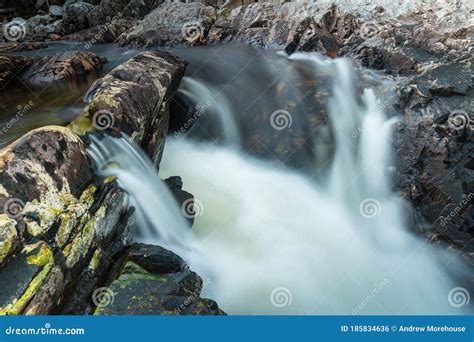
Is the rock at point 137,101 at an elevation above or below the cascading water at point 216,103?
above

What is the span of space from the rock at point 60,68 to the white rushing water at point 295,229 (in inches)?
184

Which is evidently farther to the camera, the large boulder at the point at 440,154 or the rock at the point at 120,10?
the rock at the point at 120,10

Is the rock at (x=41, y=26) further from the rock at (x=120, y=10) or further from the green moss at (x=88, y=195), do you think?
the green moss at (x=88, y=195)

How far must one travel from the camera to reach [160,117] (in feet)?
25.8

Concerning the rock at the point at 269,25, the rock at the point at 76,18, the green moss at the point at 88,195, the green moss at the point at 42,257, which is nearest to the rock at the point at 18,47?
the rock at the point at 76,18

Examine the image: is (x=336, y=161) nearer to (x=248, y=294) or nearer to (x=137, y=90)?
(x=248, y=294)

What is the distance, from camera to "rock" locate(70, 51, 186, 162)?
6.16 m

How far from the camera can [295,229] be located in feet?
23.6

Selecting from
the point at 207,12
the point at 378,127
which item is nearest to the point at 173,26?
the point at 207,12

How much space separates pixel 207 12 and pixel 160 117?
49.1 feet

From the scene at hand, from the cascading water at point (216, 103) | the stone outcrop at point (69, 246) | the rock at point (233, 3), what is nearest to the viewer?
the stone outcrop at point (69, 246)

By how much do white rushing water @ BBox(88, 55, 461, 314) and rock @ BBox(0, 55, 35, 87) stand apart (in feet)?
20.3

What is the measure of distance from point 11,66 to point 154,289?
10449 millimetres

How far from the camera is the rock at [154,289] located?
417 centimetres
